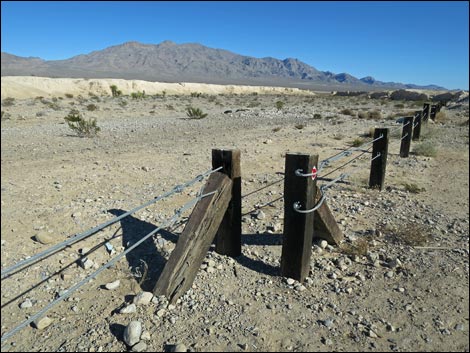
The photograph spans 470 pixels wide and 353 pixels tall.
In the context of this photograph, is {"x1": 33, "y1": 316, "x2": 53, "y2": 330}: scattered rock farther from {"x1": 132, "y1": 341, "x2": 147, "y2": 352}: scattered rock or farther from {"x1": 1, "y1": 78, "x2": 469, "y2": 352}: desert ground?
{"x1": 132, "y1": 341, "x2": 147, "y2": 352}: scattered rock

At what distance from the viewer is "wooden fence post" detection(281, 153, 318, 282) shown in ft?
10.5

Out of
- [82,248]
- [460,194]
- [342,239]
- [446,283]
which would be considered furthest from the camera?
[460,194]

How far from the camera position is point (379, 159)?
6.28m

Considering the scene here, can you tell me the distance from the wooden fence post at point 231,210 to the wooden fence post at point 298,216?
46 cm

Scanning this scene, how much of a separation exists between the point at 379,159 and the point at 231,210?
3.66 m

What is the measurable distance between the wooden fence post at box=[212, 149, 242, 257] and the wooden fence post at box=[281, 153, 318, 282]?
0.46 metres

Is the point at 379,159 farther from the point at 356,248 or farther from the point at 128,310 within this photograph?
the point at 128,310

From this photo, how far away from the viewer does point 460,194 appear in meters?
6.39

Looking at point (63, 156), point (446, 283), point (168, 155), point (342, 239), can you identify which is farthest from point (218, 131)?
point (446, 283)

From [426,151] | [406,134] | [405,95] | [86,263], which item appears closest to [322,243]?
[86,263]

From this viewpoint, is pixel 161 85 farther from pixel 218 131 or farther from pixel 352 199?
pixel 352 199

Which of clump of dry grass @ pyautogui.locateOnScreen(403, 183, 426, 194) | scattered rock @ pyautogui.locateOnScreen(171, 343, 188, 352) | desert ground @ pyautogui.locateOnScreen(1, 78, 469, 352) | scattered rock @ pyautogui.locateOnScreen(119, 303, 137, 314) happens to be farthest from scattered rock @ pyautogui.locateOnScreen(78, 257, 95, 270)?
clump of dry grass @ pyautogui.locateOnScreen(403, 183, 426, 194)

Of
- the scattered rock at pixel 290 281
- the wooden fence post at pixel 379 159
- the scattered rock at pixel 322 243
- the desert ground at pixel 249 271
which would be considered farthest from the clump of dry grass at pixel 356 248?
the wooden fence post at pixel 379 159

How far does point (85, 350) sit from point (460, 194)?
6.18m
